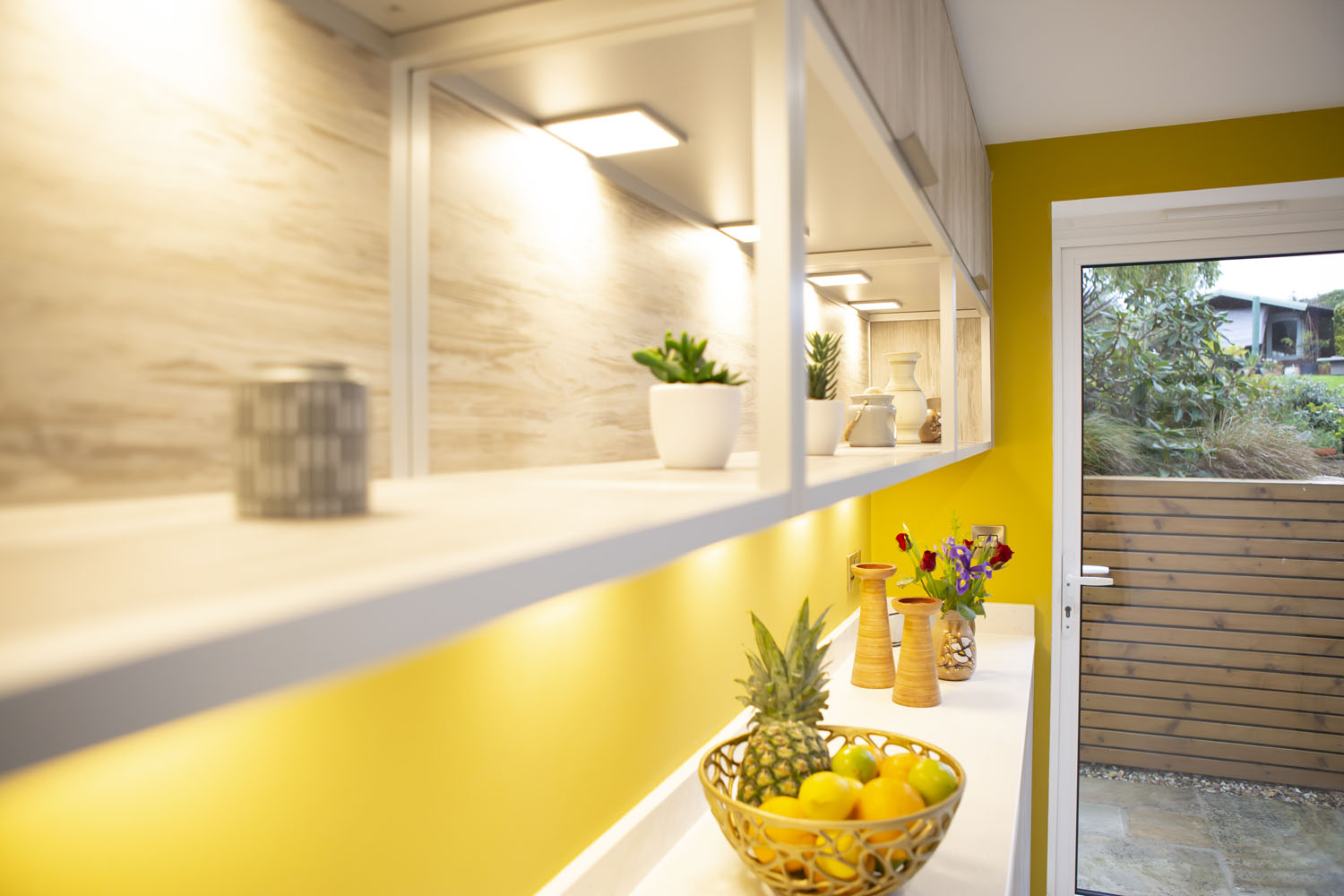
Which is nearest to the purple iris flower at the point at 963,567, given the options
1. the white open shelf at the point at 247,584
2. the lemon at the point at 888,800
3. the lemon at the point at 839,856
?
the lemon at the point at 888,800

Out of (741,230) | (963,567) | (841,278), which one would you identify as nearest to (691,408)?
(741,230)

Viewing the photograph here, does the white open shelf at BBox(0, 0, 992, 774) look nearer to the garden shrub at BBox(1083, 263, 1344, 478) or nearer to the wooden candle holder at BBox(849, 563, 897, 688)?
the wooden candle holder at BBox(849, 563, 897, 688)

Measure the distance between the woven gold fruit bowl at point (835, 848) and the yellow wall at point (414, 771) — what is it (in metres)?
0.22

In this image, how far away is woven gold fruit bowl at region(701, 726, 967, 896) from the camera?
99cm

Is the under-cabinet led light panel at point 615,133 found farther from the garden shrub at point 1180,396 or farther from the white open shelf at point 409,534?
the garden shrub at point 1180,396

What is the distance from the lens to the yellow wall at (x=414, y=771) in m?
0.56

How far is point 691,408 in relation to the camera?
33.1 inches

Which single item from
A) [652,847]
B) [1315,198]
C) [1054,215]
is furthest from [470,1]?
[1315,198]

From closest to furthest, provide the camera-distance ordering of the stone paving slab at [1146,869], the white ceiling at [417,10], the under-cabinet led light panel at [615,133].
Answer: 1. the white ceiling at [417,10]
2. the under-cabinet led light panel at [615,133]
3. the stone paving slab at [1146,869]

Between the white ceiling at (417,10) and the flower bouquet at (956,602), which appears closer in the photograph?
the white ceiling at (417,10)

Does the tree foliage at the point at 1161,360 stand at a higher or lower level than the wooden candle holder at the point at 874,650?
higher

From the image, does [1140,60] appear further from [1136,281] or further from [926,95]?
[926,95]

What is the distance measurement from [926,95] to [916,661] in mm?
1190

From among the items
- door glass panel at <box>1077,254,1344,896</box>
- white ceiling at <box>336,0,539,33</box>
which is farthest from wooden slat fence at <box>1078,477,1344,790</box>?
white ceiling at <box>336,0,539,33</box>
